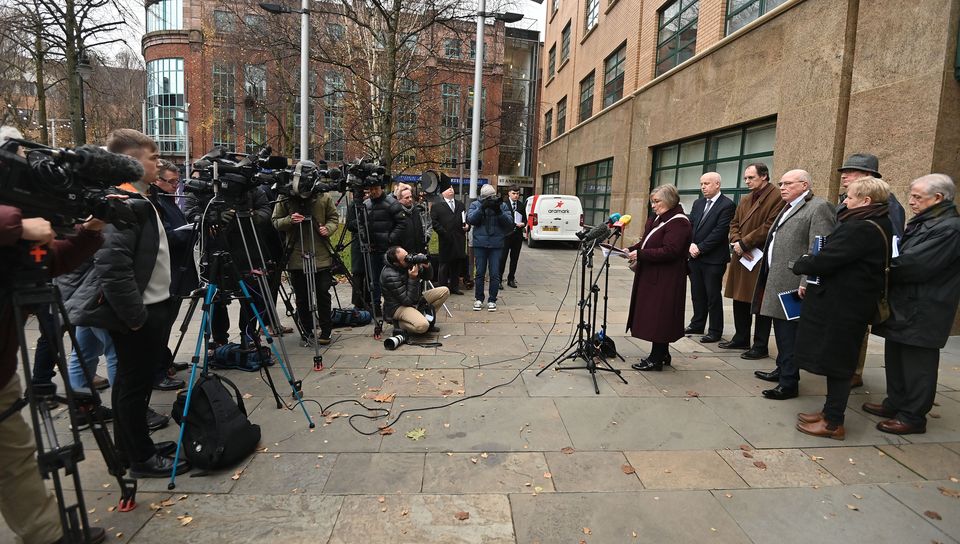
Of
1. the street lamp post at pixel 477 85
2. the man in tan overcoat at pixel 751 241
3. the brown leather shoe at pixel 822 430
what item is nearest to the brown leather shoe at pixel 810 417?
→ the brown leather shoe at pixel 822 430

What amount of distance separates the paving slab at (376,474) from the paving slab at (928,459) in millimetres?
3186

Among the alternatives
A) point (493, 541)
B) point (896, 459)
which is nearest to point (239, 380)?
point (493, 541)

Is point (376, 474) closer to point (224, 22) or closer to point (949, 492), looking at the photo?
point (949, 492)

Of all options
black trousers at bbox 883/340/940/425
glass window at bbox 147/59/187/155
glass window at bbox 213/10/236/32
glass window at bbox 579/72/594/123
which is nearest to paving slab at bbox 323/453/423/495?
black trousers at bbox 883/340/940/425

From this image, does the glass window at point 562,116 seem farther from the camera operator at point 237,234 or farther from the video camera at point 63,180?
the video camera at point 63,180

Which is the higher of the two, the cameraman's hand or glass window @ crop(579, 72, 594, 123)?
glass window @ crop(579, 72, 594, 123)

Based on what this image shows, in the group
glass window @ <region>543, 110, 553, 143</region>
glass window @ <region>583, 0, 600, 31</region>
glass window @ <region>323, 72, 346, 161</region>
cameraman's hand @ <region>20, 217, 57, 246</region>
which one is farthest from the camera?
glass window @ <region>543, 110, 553, 143</region>

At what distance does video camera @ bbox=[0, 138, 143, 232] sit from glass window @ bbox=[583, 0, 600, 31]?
819 inches

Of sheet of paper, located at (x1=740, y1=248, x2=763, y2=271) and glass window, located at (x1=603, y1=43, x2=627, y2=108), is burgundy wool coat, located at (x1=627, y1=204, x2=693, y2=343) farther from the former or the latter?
glass window, located at (x1=603, y1=43, x2=627, y2=108)

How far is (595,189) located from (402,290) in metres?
15.4

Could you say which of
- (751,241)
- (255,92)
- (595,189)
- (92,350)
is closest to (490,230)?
(751,241)

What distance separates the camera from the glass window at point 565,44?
982 inches

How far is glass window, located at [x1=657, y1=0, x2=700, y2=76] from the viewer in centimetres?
1240

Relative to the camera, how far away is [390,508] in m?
2.66
